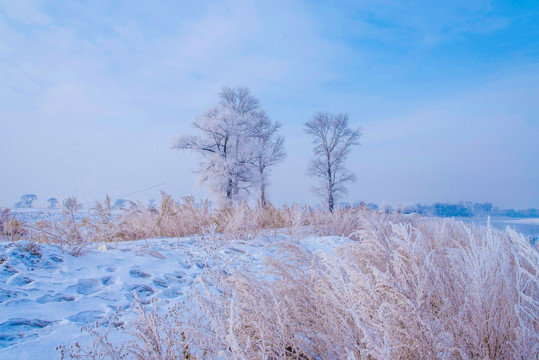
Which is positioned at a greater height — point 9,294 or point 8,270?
point 8,270

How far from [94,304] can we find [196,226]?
12.6 feet

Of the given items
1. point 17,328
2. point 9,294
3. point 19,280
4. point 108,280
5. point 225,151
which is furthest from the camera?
point 225,151

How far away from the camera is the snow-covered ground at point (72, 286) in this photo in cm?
197

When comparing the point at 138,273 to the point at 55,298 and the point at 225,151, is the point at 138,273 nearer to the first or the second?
the point at 55,298

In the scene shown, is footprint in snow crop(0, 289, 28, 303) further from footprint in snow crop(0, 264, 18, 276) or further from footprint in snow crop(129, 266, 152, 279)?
footprint in snow crop(129, 266, 152, 279)

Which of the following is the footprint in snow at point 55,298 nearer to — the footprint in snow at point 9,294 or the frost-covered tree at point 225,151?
the footprint in snow at point 9,294

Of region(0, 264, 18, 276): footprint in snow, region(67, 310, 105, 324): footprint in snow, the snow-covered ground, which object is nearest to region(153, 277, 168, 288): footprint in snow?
the snow-covered ground

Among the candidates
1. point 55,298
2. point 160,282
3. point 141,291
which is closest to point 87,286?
point 55,298

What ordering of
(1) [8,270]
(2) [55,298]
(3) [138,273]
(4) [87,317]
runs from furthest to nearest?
(3) [138,273], (1) [8,270], (2) [55,298], (4) [87,317]

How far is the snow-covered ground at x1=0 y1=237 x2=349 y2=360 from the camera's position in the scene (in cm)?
197

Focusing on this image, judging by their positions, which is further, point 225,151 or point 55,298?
point 225,151

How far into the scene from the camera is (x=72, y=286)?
2838 millimetres

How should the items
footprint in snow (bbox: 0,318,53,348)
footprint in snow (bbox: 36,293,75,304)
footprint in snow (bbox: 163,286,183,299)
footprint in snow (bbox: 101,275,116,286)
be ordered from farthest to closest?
footprint in snow (bbox: 101,275,116,286), footprint in snow (bbox: 163,286,183,299), footprint in snow (bbox: 36,293,75,304), footprint in snow (bbox: 0,318,53,348)

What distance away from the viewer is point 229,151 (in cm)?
2128
